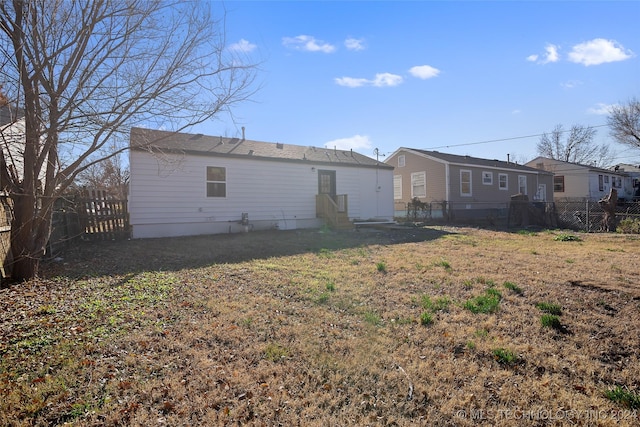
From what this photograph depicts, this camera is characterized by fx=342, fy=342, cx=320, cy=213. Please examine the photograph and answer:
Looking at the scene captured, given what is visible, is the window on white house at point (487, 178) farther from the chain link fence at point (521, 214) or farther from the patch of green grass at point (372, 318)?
the patch of green grass at point (372, 318)

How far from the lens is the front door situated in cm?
1550

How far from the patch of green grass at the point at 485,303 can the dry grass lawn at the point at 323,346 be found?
25mm

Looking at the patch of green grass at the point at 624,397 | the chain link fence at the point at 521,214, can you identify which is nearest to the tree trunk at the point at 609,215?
the chain link fence at the point at 521,214

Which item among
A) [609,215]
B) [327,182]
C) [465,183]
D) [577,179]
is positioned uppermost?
[577,179]

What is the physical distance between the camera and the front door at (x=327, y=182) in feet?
50.9

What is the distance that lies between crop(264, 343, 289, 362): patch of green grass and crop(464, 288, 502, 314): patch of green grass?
257 centimetres

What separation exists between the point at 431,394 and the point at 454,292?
287 centimetres

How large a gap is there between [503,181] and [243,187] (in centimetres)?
1951

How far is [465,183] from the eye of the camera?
2184 centimetres

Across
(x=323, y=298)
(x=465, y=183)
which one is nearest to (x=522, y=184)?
(x=465, y=183)

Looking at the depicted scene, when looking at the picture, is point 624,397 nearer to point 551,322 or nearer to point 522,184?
point 551,322

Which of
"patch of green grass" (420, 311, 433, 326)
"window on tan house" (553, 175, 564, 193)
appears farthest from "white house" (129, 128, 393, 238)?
"window on tan house" (553, 175, 564, 193)

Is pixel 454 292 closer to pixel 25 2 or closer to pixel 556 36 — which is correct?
pixel 25 2

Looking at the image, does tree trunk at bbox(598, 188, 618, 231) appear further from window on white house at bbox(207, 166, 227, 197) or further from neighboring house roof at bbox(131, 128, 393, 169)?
window on white house at bbox(207, 166, 227, 197)
